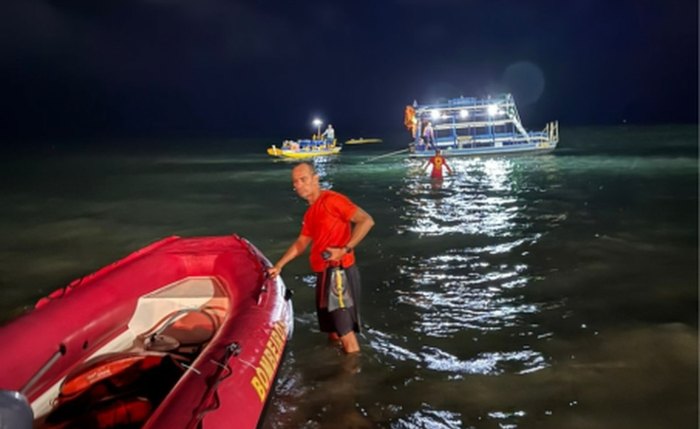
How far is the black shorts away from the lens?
4.89 meters

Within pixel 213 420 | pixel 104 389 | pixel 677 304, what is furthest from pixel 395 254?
pixel 213 420

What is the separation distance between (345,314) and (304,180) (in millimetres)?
1204

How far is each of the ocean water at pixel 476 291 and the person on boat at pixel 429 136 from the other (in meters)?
10.7

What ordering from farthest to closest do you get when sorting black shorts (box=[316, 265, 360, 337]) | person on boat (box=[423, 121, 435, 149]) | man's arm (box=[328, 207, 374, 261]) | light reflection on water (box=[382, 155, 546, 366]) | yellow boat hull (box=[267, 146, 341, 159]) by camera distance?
yellow boat hull (box=[267, 146, 341, 159]), person on boat (box=[423, 121, 435, 149]), light reflection on water (box=[382, 155, 546, 366]), black shorts (box=[316, 265, 360, 337]), man's arm (box=[328, 207, 374, 261])

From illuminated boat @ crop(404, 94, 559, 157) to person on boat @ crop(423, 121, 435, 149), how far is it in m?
0.06

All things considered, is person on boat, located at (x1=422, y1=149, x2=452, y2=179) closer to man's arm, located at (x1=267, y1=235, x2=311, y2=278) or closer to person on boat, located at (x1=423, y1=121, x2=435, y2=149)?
person on boat, located at (x1=423, y1=121, x2=435, y2=149)

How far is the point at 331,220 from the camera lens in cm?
474

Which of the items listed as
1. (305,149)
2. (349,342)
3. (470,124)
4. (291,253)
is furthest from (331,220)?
(305,149)

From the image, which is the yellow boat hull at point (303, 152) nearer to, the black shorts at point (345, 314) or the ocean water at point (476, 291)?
the ocean water at point (476, 291)

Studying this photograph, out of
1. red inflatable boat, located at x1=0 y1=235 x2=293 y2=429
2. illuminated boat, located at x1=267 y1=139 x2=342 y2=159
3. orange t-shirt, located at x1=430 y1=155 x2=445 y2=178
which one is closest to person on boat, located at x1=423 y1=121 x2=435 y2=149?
illuminated boat, located at x1=267 y1=139 x2=342 y2=159

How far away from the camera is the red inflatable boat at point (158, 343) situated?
336cm

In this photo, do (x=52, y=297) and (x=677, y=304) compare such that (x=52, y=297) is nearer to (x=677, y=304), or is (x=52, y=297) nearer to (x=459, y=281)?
(x=459, y=281)

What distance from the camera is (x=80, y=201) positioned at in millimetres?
19375

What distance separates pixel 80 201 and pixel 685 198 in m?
18.5
